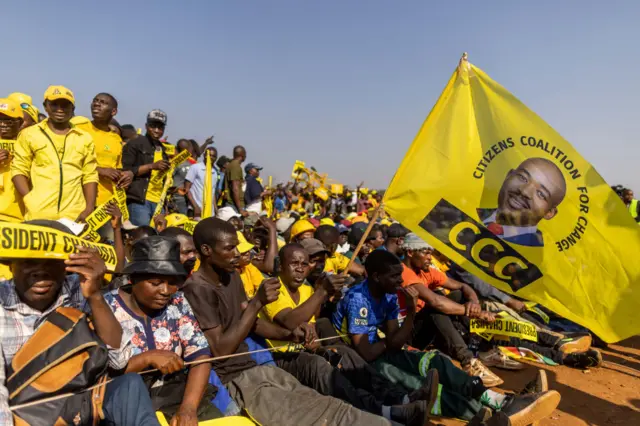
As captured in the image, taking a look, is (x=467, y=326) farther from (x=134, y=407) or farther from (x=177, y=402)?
(x=134, y=407)

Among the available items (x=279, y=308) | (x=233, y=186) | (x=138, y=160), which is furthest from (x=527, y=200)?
(x=233, y=186)

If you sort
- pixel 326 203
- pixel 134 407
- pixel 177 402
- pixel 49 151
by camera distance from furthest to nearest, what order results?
pixel 326 203 → pixel 49 151 → pixel 177 402 → pixel 134 407

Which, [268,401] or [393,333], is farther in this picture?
[393,333]

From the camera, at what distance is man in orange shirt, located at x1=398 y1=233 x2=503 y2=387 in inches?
211

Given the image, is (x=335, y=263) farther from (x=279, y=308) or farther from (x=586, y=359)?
(x=586, y=359)

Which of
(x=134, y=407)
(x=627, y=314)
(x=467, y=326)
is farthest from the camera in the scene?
(x=467, y=326)

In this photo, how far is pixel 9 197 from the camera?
475 centimetres

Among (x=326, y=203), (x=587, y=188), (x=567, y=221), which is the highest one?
(x=587, y=188)

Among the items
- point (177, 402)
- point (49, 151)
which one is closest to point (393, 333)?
point (177, 402)

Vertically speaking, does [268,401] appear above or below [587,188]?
below

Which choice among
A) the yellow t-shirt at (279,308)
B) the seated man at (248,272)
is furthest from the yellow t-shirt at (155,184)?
the yellow t-shirt at (279,308)

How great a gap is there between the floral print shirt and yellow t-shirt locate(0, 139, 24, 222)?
2.35m

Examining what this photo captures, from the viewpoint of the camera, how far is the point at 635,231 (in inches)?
154

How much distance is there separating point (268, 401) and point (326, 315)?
2.25 meters
